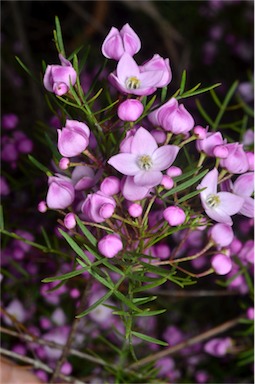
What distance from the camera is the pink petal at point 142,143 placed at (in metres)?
0.59

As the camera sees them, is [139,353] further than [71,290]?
Yes

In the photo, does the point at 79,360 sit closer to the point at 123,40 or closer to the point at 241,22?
the point at 123,40

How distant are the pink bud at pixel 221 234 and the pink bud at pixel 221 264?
1 cm

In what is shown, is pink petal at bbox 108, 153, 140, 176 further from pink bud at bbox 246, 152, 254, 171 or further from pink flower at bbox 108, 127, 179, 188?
pink bud at bbox 246, 152, 254, 171

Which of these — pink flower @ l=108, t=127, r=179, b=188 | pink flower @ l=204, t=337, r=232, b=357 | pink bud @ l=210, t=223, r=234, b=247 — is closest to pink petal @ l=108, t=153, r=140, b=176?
pink flower @ l=108, t=127, r=179, b=188

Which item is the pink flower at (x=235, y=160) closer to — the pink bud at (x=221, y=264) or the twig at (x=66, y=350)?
the pink bud at (x=221, y=264)

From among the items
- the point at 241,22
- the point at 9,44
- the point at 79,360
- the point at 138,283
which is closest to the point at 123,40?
the point at 138,283

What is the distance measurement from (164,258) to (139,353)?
0.24 meters

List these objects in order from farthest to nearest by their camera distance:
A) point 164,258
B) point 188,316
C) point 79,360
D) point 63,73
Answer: point 188,316 < point 79,360 < point 164,258 < point 63,73

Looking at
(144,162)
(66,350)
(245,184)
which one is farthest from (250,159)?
(66,350)

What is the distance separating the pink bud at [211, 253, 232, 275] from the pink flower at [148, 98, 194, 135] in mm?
141

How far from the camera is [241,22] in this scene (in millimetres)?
1430

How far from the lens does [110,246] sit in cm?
58

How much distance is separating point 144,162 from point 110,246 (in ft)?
0.25
